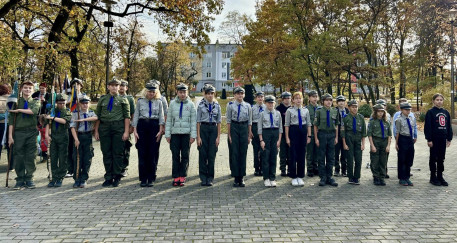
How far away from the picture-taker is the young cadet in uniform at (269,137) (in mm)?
6910

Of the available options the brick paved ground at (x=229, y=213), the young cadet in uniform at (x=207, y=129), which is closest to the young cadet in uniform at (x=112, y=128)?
the brick paved ground at (x=229, y=213)

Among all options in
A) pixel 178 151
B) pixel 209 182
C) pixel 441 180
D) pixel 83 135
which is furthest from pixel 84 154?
pixel 441 180

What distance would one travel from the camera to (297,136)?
6992 mm

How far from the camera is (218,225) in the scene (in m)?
4.62

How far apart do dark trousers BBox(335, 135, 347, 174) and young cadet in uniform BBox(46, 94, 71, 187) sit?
6034 mm

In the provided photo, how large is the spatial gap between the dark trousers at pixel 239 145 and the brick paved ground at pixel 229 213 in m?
0.38

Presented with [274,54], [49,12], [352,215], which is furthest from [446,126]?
[274,54]

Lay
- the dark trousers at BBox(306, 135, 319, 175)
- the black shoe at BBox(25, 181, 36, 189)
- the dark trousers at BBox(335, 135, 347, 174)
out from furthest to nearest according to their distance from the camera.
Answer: the dark trousers at BBox(306, 135, 319, 175) → the dark trousers at BBox(335, 135, 347, 174) → the black shoe at BBox(25, 181, 36, 189)

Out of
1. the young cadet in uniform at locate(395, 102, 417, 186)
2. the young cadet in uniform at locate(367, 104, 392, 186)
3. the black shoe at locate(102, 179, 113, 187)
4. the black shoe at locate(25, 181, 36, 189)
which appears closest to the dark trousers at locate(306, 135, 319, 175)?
the young cadet in uniform at locate(367, 104, 392, 186)

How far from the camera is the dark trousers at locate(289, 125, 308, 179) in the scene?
6.97m

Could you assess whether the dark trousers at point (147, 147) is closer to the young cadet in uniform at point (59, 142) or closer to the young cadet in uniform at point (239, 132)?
the young cadet in uniform at point (59, 142)

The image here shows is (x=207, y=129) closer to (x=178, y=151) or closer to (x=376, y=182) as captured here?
(x=178, y=151)

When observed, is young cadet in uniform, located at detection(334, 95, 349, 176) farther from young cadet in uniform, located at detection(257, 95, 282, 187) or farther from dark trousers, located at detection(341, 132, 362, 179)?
young cadet in uniform, located at detection(257, 95, 282, 187)

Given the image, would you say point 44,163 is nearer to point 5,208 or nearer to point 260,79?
point 5,208
